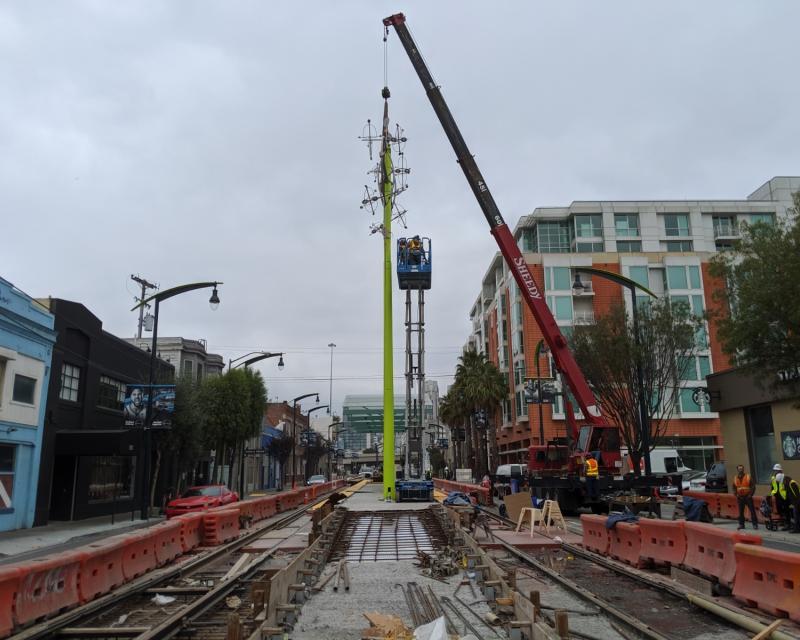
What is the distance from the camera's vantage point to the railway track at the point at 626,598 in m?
7.93

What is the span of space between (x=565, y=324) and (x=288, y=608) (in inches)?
2231

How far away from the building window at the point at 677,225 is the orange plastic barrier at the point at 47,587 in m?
69.1

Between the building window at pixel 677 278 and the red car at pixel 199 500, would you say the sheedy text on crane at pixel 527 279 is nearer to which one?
the red car at pixel 199 500

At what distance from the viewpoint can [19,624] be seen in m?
8.02

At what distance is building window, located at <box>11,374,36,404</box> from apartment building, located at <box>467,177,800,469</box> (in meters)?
41.7

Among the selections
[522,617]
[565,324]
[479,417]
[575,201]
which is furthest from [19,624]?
[575,201]

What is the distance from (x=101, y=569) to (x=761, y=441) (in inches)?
992

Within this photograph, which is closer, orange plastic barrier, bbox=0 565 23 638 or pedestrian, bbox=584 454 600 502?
orange plastic barrier, bbox=0 565 23 638

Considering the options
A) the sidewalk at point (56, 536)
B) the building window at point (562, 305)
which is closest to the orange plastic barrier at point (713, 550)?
the sidewalk at point (56, 536)

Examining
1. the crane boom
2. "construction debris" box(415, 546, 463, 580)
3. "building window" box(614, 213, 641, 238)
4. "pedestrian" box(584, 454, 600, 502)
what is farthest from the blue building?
"building window" box(614, 213, 641, 238)

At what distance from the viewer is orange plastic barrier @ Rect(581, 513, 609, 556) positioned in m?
14.2

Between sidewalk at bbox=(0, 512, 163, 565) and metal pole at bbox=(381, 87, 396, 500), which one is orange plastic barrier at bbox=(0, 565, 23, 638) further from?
metal pole at bbox=(381, 87, 396, 500)

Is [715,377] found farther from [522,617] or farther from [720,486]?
[522,617]

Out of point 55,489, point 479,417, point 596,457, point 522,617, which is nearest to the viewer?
point 522,617
